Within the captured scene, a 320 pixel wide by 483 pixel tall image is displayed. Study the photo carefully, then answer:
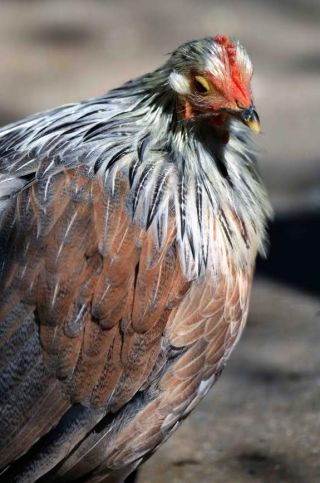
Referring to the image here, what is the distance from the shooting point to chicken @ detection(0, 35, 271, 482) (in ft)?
12.4

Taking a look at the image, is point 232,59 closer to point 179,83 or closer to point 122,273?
point 179,83

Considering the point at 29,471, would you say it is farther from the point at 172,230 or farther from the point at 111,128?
the point at 111,128

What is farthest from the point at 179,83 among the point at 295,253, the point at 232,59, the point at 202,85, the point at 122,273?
the point at 295,253

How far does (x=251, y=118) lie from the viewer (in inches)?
150

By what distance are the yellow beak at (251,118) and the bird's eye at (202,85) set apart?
15 cm

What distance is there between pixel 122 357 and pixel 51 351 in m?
0.25

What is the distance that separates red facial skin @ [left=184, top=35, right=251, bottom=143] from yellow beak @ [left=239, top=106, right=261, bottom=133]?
0.02 metres

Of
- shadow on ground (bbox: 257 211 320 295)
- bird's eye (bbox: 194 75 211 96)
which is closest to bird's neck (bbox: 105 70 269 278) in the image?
bird's eye (bbox: 194 75 211 96)

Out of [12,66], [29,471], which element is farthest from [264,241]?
[12,66]


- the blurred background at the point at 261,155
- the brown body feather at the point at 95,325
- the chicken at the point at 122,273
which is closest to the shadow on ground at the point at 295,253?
the blurred background at the point at 261,155

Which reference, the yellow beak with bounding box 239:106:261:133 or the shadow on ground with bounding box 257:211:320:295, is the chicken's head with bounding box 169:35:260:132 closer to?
the yellow beak with bounding box 239:106:261:133

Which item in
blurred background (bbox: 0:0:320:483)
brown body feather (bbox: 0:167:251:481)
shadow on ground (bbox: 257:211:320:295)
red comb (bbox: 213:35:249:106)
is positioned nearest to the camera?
brown body feather (bbox: 0:167:251:481)

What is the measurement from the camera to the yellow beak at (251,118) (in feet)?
12.5

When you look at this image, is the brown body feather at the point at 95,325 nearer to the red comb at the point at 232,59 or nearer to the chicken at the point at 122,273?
the chicken at the point at 122,273
